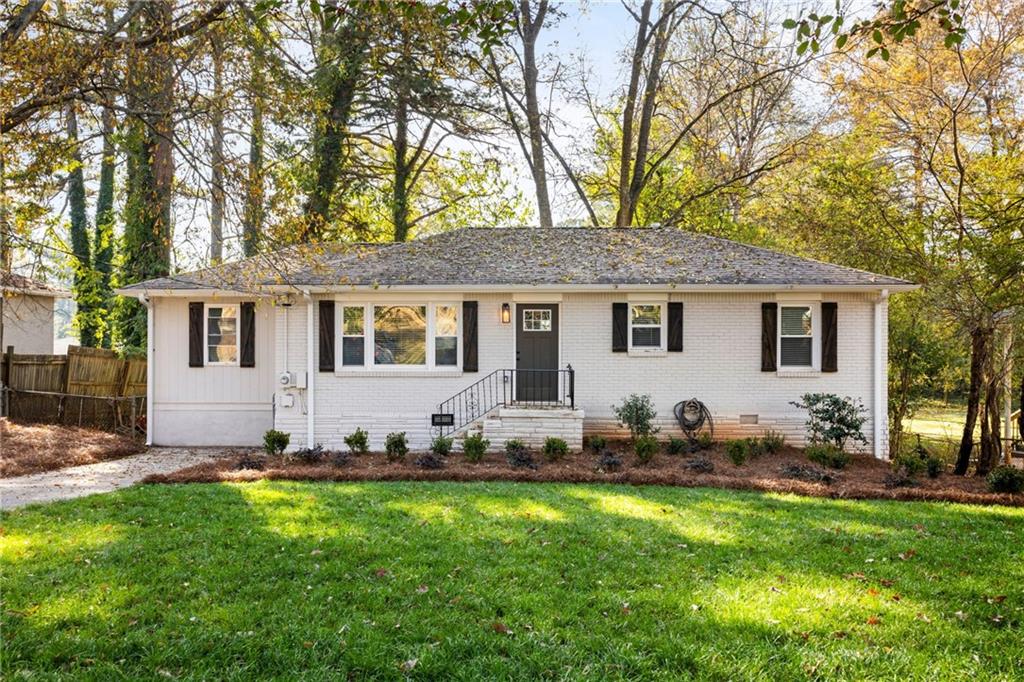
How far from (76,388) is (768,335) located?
15.6m

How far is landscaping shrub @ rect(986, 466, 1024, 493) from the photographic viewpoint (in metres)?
8.70

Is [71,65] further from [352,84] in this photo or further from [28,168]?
[352,84]

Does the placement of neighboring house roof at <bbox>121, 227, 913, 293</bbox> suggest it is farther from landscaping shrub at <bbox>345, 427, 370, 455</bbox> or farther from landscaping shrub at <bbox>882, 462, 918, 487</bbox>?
landscaping shrub at <bbox>882, 462, 918, 487</bbox>

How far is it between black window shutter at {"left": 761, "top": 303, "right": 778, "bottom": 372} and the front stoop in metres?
3.87

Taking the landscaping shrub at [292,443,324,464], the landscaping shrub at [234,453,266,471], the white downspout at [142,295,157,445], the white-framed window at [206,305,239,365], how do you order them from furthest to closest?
the white-framed window at [206,305,239,365] < the white downspout at [142,295,157,445] < the landscaping shrub at [292,443,324,464] < the landscaping shrub at [234,453,266,471]

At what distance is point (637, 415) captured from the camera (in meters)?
11.5

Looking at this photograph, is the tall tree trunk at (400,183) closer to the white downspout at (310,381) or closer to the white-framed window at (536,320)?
the white downspout at (310,381)

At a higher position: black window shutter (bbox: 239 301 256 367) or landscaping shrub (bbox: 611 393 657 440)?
black window shutter (bbox: 239 301 256 367)

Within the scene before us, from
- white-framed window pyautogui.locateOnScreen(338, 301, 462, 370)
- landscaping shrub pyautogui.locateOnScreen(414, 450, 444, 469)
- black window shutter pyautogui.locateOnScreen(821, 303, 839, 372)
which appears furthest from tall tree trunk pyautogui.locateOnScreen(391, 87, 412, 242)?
black window shutter pyautogui.locateOnScreen(821, 303, 839, 372)

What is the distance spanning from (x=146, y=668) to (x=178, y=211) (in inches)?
261

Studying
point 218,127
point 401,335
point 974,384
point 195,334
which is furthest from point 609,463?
point 195,334

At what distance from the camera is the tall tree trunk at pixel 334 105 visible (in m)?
15.5

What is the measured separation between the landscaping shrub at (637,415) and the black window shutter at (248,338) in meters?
7.75

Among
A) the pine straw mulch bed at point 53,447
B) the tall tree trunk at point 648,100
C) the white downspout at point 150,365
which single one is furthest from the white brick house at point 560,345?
the tall tree trunk at point 648,100
